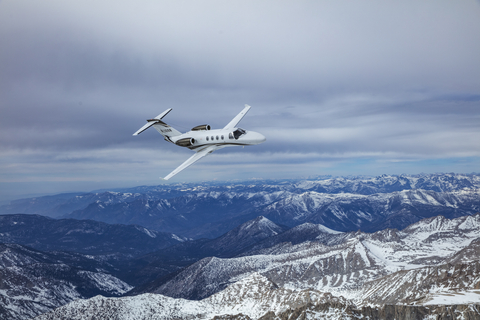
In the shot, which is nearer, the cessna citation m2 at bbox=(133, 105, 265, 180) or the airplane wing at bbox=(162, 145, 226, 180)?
the airplane wing at bbox=(162, 145, 226, 180)

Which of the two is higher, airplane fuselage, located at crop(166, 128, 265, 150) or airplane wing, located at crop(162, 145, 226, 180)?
airplane fuselage, located at crop(166, 128, 265, 150)

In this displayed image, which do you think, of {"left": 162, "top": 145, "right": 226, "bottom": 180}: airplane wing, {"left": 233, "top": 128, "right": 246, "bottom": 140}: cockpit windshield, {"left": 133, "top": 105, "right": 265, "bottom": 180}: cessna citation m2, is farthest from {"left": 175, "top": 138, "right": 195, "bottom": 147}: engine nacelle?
Result: {"left": 233, "top": 128, "right": 246, "bottom": 140}: cockpit windshield

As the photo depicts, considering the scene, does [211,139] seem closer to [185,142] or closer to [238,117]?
[185,142]

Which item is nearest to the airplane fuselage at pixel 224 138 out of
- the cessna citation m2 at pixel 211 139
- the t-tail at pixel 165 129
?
the cessna citation m2 at pixel 211 139

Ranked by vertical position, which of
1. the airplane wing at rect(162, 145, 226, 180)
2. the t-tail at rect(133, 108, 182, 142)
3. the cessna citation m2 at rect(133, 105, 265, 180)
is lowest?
the airplane wing at rect(162, 145, 226, 180)

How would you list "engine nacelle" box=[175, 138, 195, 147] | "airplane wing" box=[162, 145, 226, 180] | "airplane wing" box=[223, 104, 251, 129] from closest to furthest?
"airplane wing" box=[162, 145, 226, 180] < "engine nacelle" box=[175, 138, 195, 147] < "airplane wing" box=[223, 104, 251, 129]

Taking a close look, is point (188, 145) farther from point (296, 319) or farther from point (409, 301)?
point (409, 301)

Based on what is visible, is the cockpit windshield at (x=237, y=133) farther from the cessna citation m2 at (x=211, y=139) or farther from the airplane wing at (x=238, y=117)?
the airplane wing at (x=238, y=117)

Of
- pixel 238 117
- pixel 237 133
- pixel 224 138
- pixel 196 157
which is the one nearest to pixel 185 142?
pixel 196 157

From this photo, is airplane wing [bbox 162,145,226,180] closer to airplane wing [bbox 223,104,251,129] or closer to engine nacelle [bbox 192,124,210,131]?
engine nacelle [bbox 192,124,210,131]
